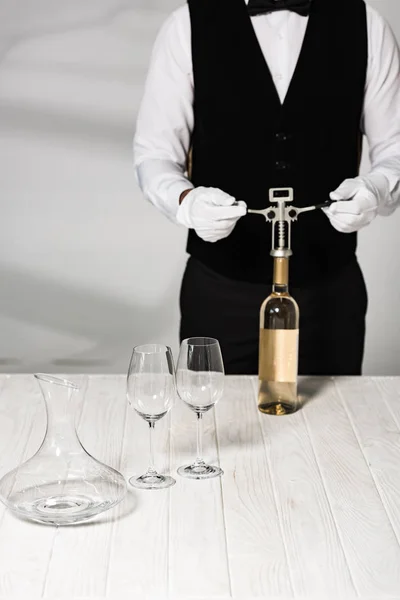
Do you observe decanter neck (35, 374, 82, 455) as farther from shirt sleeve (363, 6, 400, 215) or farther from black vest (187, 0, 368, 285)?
shirt sleeve (363, 6, 400, 215)

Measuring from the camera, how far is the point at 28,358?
11.5 feet

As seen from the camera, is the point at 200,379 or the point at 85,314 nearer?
the point at 200,379

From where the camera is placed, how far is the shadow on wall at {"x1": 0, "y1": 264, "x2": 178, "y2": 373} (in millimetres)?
3447

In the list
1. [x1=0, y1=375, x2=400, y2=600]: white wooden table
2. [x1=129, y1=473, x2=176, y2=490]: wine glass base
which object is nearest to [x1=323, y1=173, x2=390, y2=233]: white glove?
[x1=0, y1=375, x2=400, y2=600]: white wooden table

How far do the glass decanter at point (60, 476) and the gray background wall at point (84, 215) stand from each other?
2.11m

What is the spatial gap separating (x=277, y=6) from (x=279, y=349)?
Answer: 1132 millimetres

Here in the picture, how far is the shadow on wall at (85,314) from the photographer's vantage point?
3.45 m

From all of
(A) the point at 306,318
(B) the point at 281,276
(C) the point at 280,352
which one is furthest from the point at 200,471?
(A) the point at 306,318

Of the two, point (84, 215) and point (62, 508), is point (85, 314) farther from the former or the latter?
point (62, 508)

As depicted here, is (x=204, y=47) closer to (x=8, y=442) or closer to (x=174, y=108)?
(x=174, y=108)

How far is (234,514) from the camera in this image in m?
1.24

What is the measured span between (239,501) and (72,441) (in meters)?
0.25

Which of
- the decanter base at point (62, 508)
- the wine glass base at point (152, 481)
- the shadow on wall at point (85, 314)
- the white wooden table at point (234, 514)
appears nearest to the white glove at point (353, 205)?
the white wooden table at point (234, 514)

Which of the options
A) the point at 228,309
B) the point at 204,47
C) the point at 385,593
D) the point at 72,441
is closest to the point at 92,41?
the point at 204,47
